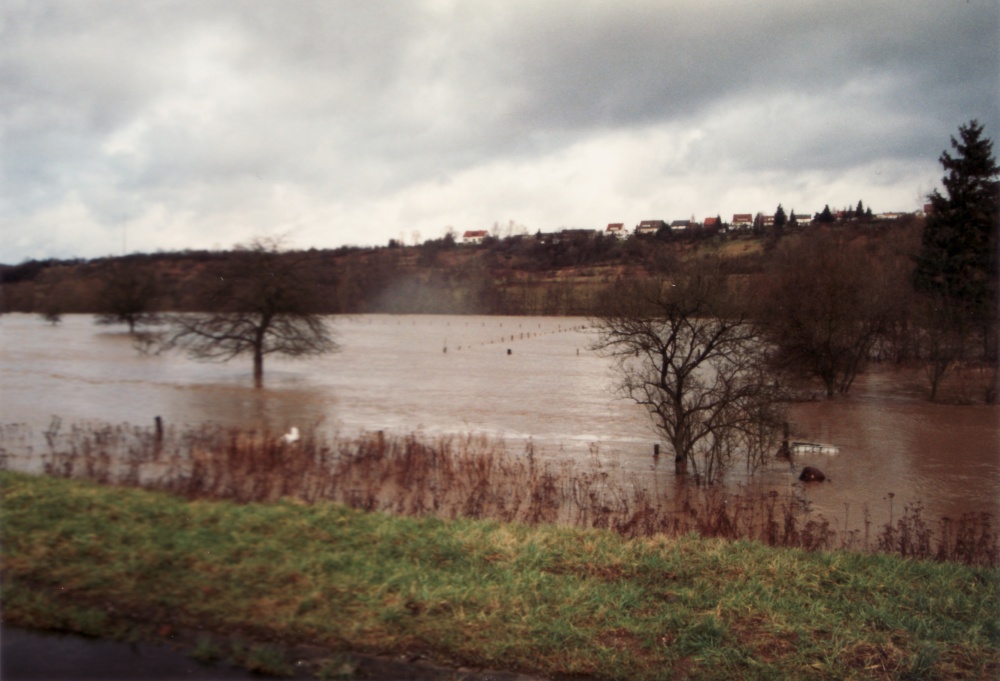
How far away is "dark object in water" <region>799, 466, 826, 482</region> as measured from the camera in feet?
69.3

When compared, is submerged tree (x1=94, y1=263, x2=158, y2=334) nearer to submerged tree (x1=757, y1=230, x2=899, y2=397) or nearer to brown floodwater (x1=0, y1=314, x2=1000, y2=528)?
brown floodwater (x1=0, y1=314, x2=1000, y2=528)

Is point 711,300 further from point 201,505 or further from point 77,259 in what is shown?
point 201,505

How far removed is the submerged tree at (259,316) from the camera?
2820 cm

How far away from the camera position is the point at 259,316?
31578 millimetres

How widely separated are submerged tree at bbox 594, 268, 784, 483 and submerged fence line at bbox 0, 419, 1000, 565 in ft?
8.52

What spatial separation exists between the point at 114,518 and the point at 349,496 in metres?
4.45

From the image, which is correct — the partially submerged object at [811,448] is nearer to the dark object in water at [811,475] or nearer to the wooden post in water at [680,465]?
the dark object in water at [811,475]

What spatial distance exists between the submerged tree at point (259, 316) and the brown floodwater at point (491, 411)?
1163mm

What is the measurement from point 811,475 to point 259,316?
74.3 feet

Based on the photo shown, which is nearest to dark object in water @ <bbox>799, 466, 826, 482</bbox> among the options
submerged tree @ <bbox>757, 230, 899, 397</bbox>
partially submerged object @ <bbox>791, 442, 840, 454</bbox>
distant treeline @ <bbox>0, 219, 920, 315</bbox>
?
partially submerged object @ <bbox>791, 442, 840, 454</bbox>

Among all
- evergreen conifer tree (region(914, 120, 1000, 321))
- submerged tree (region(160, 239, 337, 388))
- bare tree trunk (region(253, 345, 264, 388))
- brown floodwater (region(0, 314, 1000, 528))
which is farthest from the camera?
evergreen conifer tree (region(914, 120, 1000, 321))

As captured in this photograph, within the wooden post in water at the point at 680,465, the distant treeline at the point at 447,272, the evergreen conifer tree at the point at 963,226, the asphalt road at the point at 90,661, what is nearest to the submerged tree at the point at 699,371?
the wooden post in water at the point at 680,465

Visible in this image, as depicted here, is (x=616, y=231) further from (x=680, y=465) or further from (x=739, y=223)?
(x=680, y=465)

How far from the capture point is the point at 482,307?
6838cm
